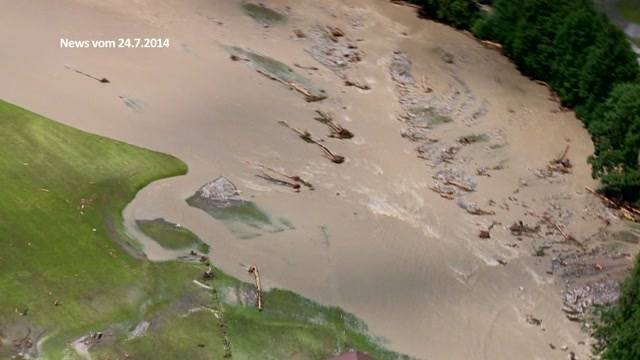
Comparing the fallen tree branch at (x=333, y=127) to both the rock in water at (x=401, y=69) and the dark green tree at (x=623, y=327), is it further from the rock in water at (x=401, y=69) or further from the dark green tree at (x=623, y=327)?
the dark green tree at (x=623, y=327)

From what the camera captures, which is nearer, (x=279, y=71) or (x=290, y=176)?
(x=290, y=176)

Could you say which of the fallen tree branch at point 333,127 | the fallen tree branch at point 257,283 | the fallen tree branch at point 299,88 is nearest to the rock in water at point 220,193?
the fallen tree branch at point 257,283

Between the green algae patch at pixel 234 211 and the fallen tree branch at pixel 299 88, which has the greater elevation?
the fallen tree branch at pixel 299 88

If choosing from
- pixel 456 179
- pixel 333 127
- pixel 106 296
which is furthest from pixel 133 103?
pixel 456 179

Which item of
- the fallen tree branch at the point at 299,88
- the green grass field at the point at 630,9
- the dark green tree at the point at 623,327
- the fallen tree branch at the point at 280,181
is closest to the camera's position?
the dark green tree at the point at 623,327

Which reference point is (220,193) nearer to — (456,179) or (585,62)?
(456,179)

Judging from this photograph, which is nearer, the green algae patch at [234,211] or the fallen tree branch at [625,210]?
the green algae patch at [234,211]
